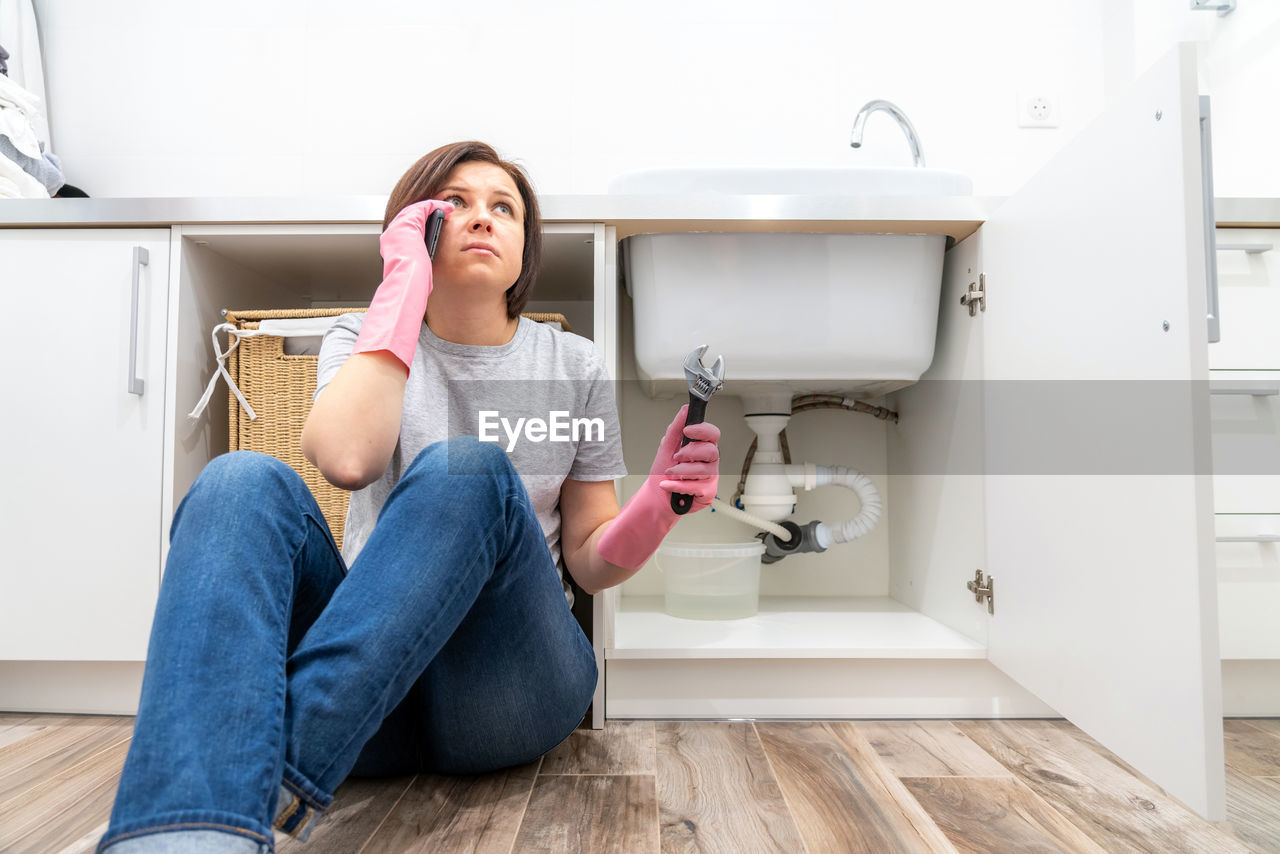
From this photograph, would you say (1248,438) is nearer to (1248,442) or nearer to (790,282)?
(1248,442)

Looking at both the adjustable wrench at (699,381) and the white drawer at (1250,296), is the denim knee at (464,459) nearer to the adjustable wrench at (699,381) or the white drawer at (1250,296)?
the adjustable wrench at (699,381)

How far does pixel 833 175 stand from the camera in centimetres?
112

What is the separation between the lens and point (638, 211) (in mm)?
1091

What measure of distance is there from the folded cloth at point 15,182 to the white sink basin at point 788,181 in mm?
1003

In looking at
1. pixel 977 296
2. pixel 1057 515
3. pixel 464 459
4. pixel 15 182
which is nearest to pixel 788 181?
pixel 977 296

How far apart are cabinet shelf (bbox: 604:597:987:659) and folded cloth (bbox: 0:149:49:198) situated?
1.19 metres

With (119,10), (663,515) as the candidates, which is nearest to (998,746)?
(663,515)

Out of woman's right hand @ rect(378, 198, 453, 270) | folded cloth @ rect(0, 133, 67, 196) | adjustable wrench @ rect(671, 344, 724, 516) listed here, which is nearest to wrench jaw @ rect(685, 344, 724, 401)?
adjustable wrench @ rect(671, 344, 724, 516)

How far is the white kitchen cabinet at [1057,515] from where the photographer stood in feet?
2.14

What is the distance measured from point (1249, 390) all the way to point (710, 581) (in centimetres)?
84

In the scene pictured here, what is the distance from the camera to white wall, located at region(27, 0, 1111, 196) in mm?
1636

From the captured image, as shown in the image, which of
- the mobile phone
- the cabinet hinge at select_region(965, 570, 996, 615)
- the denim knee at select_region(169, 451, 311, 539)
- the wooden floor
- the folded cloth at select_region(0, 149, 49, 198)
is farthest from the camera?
the folded cloth at select_region(0, 149, 49, 198)

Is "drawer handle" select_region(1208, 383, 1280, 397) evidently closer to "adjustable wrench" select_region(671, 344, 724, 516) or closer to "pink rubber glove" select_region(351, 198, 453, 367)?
"adjustable wrench" select_region(671, 344, 724, 516)

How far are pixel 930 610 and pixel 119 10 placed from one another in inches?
80.4
